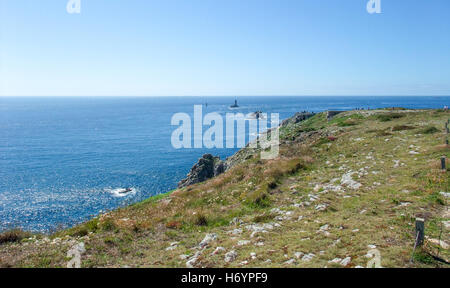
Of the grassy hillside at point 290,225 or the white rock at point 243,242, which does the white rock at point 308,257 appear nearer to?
the grassy hillside at point 290,225

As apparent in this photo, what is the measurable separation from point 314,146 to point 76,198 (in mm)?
40523

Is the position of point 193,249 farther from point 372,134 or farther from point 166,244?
point 372,134

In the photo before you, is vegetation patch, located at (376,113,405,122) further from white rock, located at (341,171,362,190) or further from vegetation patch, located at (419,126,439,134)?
white rock, located at (341,171,362,190)

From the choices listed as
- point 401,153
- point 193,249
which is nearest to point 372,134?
point 401,153

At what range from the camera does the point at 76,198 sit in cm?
4488

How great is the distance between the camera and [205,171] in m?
45.3

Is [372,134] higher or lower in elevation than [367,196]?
higher

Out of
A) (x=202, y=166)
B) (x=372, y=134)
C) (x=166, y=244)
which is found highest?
(x=372, y=134)

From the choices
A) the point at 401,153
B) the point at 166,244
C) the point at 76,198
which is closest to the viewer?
the point at 166,244

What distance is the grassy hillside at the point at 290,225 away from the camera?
346 inches

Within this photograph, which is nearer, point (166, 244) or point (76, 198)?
point (166, 244)

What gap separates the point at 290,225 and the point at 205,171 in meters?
34.2

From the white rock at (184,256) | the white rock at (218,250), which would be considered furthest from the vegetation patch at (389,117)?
the white rock at (184,256)
